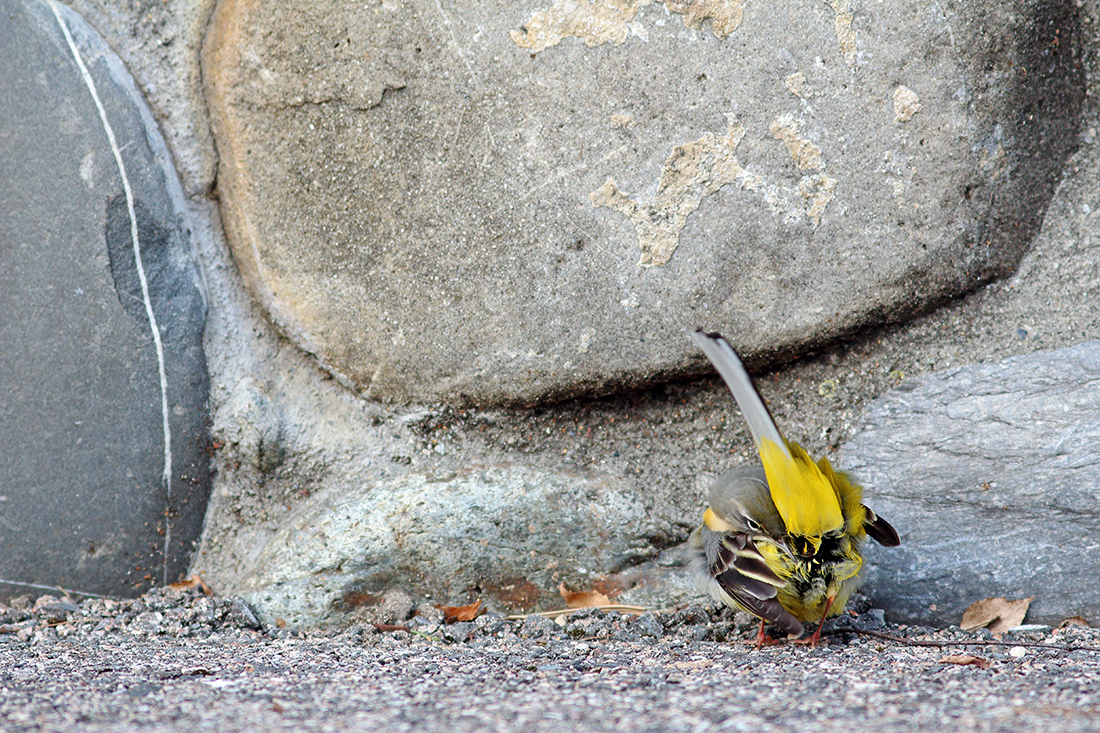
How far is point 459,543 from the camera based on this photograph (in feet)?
8.07

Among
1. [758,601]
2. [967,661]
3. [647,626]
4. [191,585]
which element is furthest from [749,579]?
[191,585]

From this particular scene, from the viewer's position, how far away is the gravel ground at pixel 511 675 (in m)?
1.44

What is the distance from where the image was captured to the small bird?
80.6 inches

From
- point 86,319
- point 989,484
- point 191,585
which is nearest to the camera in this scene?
point 989,484

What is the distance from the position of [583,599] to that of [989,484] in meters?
1.11

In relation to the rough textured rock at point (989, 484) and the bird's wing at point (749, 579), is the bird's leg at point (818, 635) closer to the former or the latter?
the bird's wing at point (749, 579)

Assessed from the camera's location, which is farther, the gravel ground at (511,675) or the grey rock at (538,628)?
the grey rock at (538,628)

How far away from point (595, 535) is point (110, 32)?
75.5 inches

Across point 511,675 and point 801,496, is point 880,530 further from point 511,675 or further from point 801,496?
point 511,675

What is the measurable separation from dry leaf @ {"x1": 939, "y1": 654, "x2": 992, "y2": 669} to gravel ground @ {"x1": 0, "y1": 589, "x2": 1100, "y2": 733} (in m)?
0.01

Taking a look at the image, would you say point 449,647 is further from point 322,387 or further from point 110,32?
point 110,32

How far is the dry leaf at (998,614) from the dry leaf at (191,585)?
2071 millimetres

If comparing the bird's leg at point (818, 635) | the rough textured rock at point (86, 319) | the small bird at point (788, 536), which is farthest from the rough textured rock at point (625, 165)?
the bird's leg at point (818, 635)

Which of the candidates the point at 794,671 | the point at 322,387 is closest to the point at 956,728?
the point at 794,671
